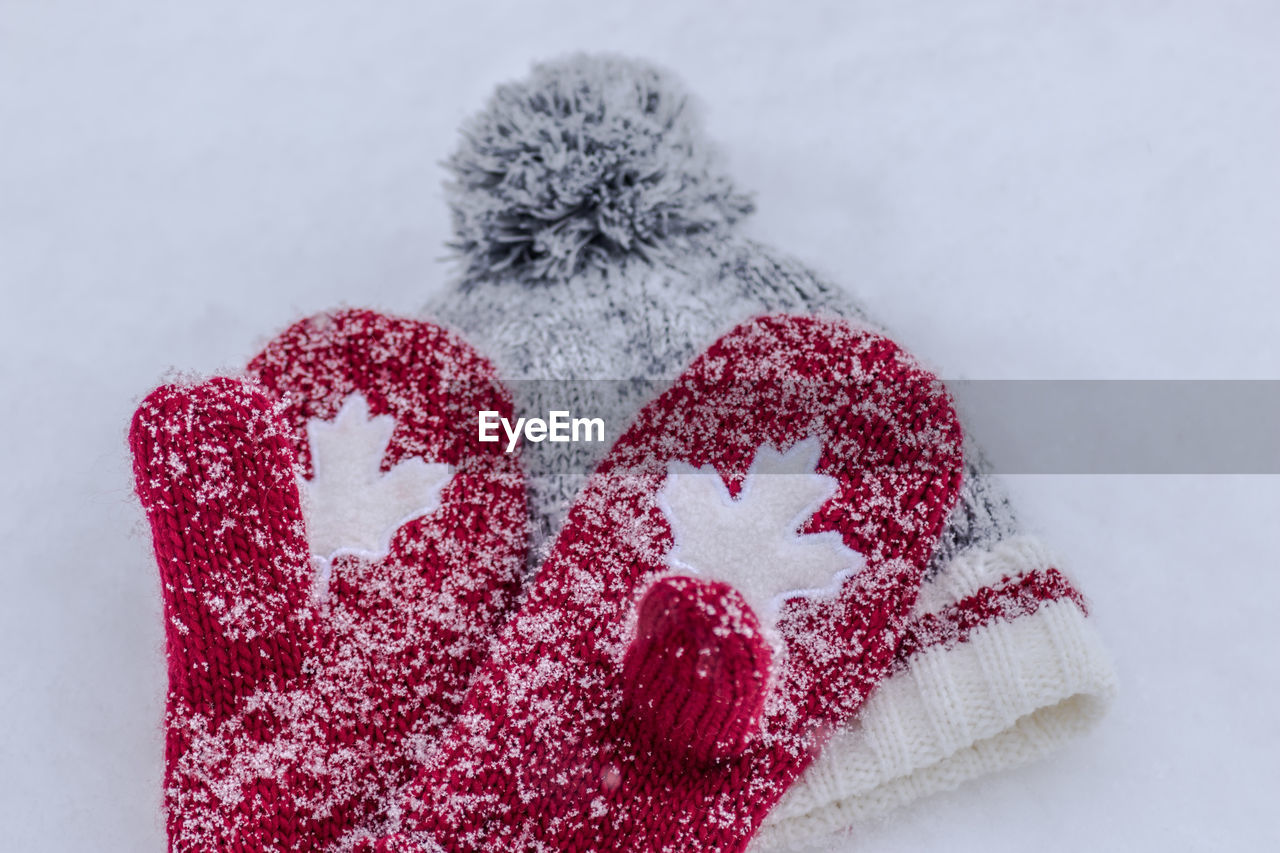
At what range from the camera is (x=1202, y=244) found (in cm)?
117

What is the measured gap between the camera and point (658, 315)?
1.04m

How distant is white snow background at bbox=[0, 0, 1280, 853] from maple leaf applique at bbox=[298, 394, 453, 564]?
0.54 ft

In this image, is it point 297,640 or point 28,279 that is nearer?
point 297,640

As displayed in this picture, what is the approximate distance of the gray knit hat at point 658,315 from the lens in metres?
0.91

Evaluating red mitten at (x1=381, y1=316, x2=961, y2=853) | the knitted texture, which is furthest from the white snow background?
red mitten at (x1=381, y1=316, x2=961, y2=853)

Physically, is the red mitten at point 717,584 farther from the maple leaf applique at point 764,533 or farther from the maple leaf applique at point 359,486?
the maple leaf applique at point 359,486

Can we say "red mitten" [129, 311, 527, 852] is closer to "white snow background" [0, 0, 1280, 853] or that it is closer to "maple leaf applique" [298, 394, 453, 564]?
"maple leaf applique" [298, 394, 453, 564]

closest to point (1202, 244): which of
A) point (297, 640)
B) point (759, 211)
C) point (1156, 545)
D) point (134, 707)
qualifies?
point (1156, 545)

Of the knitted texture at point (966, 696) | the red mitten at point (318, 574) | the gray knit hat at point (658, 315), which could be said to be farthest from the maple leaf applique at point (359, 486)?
the knitted texture at point (966, 696)

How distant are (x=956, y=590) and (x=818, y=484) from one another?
0.14 m

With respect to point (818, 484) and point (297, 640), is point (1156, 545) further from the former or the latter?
point (297, 640)

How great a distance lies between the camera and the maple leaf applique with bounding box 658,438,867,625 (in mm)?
923

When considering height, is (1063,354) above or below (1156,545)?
above

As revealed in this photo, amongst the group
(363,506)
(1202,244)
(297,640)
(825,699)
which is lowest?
(825,699)
